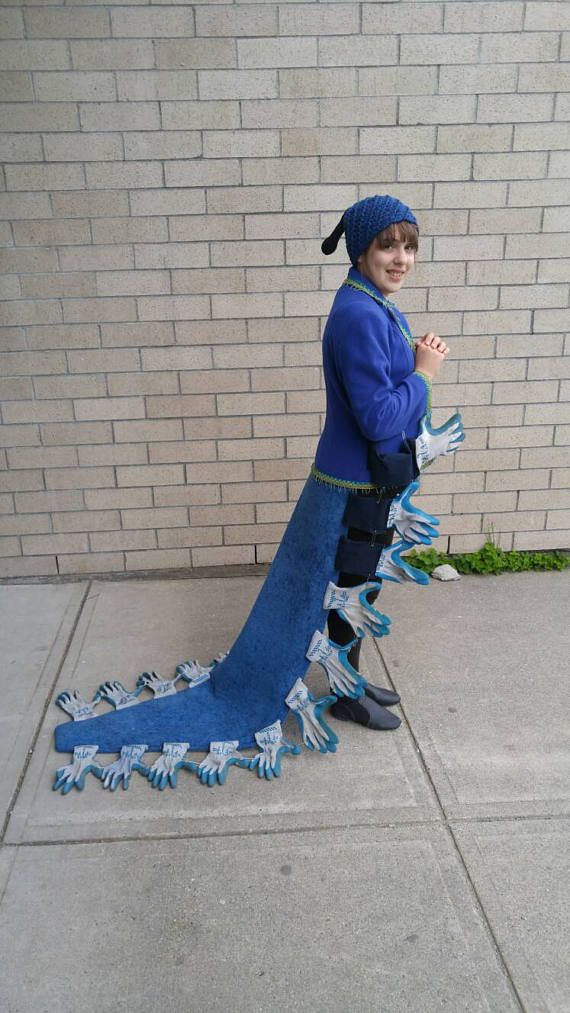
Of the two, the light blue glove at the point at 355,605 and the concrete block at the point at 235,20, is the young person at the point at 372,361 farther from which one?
the concrete block at the point at 235,20

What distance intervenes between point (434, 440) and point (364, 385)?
1.16 ft

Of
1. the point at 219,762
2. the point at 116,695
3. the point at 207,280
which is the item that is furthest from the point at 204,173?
the point at 219,762

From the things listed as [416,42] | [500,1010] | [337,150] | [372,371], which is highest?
[416,42]

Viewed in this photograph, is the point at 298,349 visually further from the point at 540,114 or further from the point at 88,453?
the point at 540,114

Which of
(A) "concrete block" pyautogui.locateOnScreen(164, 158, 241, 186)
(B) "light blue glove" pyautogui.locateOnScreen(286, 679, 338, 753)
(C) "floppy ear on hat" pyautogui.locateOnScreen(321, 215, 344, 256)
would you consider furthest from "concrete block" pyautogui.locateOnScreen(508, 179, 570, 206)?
(B) "light blue glove" pyautogui.locateOnScreen(286, 679, 338, 753)

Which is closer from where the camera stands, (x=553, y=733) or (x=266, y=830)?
(x=266, y=830)

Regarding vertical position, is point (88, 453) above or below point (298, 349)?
below

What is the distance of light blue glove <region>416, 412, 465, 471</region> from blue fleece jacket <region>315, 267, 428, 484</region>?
35 mm

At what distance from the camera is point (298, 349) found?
3961 millimetres

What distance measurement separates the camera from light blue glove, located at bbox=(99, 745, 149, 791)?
8.46ft

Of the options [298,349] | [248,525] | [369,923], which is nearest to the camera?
[369,923]

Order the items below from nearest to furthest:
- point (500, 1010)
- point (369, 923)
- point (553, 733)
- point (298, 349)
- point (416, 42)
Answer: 1. point (500, 1010)
2. point (369, 923)
3. point (553, 733)
4. point (416, 42)
5. point (298, 349)

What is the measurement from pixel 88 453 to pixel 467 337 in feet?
6.84

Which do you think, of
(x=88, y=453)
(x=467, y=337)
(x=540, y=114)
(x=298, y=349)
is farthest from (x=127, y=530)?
(x=540, y=114)
